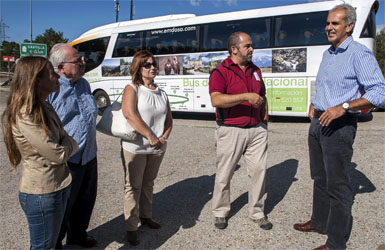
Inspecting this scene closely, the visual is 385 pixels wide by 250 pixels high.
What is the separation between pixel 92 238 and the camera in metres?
3.24

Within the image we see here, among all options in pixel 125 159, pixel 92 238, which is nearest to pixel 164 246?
pixel 92 238

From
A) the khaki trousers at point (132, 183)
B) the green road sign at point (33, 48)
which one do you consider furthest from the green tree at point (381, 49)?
the khaki trousers at point (132, 183)

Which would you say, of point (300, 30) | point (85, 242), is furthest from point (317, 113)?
point (300, 30)

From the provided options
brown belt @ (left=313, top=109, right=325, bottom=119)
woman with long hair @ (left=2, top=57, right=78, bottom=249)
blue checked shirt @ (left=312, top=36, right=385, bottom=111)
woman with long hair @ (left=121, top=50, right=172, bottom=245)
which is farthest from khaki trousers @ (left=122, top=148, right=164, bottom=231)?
blue checked shirt @ (left=312, top=36, right=385, bottom=111)

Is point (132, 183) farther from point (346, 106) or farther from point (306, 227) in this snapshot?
point (346, 106)

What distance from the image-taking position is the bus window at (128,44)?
43.6ft

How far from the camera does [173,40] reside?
1250 centimetres

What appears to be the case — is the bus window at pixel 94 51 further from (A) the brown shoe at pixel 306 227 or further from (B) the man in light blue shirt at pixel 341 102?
(B) the man in light blue shirt at pixel 341 102

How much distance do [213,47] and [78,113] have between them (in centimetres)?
943

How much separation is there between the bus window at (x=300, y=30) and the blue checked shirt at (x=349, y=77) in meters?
7.77

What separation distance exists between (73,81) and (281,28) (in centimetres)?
897

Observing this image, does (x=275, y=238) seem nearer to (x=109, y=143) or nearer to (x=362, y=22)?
(x=109, y=143)

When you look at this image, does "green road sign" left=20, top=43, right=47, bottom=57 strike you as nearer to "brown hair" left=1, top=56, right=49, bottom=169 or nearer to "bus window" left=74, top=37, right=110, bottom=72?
"bus window" left=74, top=37, right=110, bottom=72

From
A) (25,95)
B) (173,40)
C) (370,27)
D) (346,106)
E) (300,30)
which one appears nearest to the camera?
(25,95)
